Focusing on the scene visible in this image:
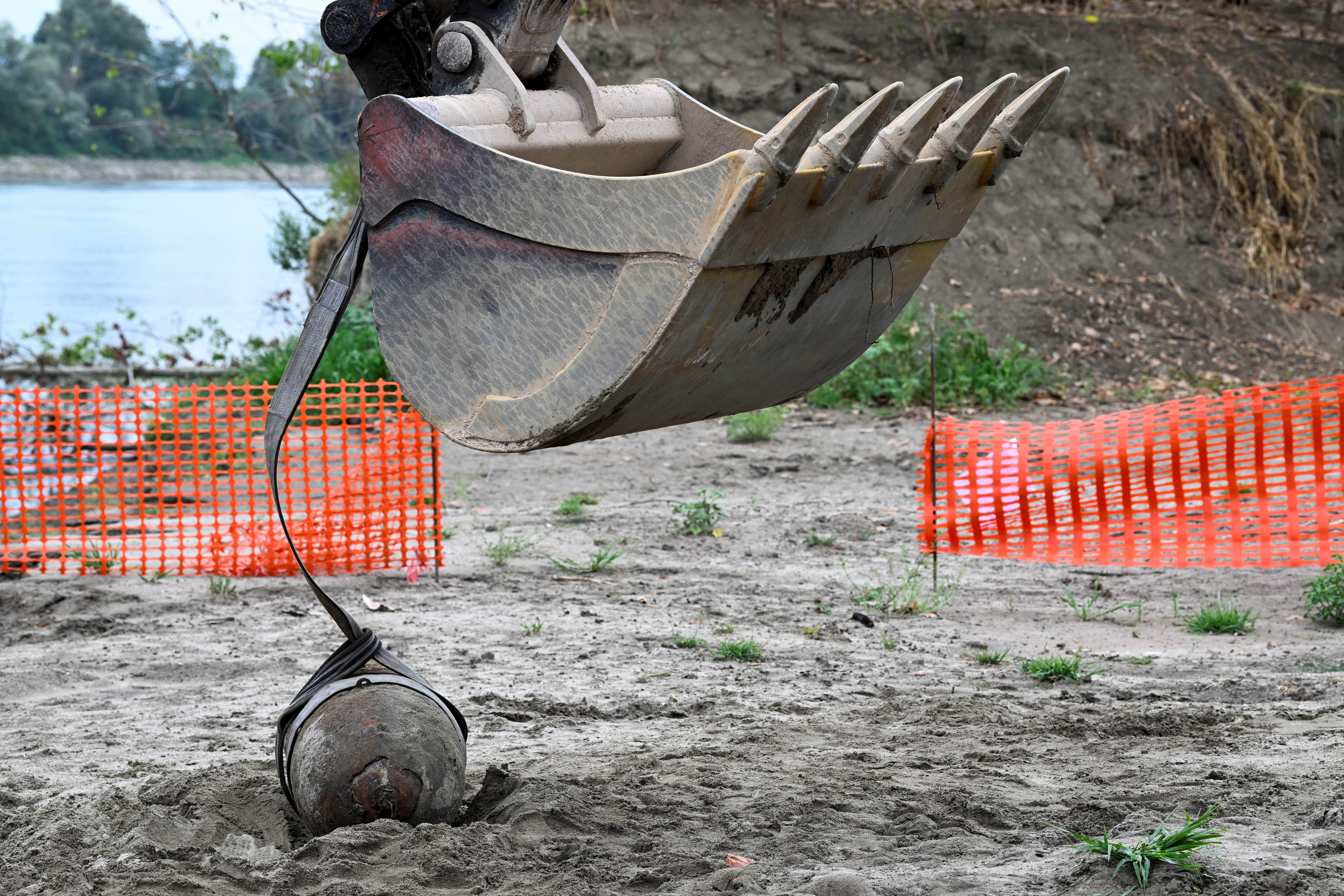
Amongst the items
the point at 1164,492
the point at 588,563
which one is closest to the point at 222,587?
→ the point at 588,563

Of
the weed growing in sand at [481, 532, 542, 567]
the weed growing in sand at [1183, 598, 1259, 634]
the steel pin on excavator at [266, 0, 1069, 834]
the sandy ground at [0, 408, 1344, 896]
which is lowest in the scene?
the sandy ground at [0, 408, 1344, 896]

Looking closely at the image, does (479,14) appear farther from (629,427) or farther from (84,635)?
(84,635)

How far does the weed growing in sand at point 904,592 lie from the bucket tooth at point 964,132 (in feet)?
12.4

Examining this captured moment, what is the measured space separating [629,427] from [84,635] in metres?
4.25

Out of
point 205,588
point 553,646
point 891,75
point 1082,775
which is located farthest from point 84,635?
point 891,75

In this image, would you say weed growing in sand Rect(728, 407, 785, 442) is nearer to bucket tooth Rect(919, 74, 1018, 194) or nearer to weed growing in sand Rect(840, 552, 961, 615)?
weed growing in sand Rect(840, 552, 961, 615)

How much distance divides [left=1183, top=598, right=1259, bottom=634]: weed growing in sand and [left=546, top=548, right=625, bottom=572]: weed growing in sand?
10.3 feet

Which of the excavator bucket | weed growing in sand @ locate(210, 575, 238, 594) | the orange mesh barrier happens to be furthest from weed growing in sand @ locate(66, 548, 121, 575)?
the excavator bucket

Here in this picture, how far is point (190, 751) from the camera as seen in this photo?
4402mm

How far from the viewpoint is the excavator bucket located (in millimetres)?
2492

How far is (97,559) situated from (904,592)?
4.70 meters

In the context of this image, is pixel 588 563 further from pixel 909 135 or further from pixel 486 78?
pixel 909 135

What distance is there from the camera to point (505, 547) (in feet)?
23.9

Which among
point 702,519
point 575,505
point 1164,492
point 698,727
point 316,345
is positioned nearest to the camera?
point 316,345
